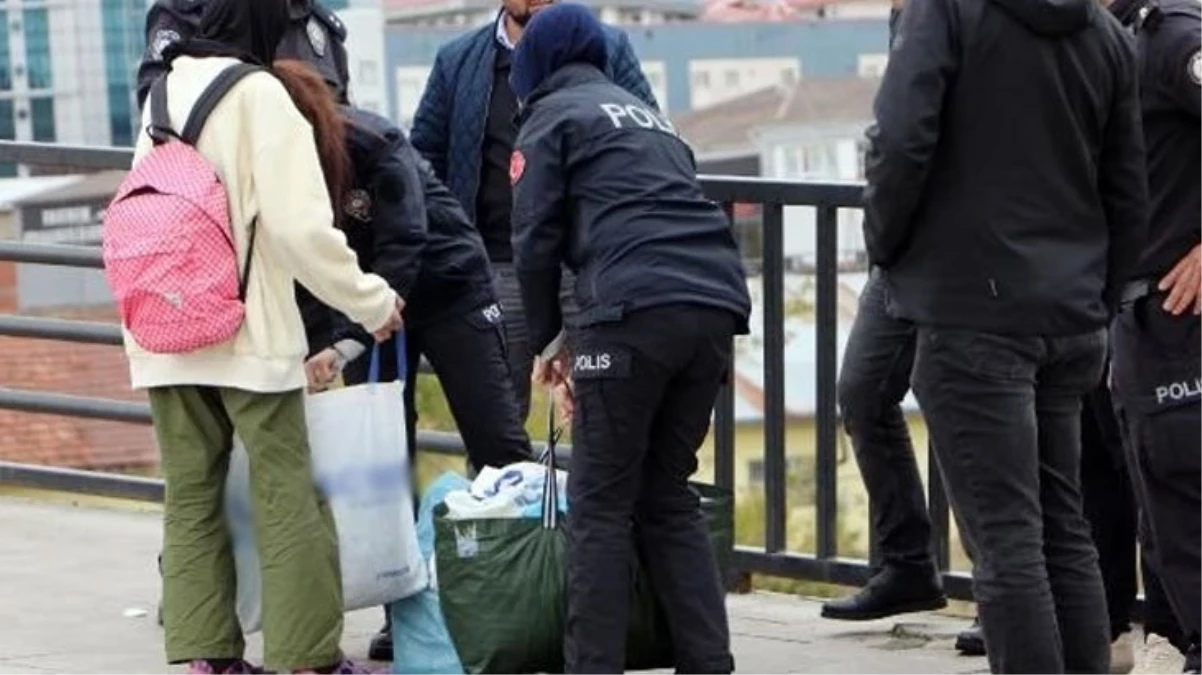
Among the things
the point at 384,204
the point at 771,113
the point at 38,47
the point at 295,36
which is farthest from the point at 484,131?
the point at 771,113

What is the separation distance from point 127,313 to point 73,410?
12.8ft

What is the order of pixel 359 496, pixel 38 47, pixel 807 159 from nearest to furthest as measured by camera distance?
1. pixel 359 496
2. pixel 38 47
3. pixel 807 159

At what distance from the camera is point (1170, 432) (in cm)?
605

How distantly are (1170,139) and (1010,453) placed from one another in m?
0.99

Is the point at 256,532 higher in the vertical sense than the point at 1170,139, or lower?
lower

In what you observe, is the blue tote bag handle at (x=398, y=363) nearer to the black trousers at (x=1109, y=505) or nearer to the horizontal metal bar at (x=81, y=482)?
the black trousers at (x=1109, y=505)

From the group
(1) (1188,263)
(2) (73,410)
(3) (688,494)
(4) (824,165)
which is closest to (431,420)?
(2) (73,410)

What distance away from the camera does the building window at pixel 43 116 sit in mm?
99812

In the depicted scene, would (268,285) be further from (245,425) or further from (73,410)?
(73,410)

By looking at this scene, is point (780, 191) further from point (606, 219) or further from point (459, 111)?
point (606, 219)

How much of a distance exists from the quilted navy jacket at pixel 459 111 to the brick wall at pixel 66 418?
2.57 meters

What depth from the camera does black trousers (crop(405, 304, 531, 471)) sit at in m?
6.94

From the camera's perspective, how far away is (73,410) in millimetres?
9875

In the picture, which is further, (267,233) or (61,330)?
(61,330)
